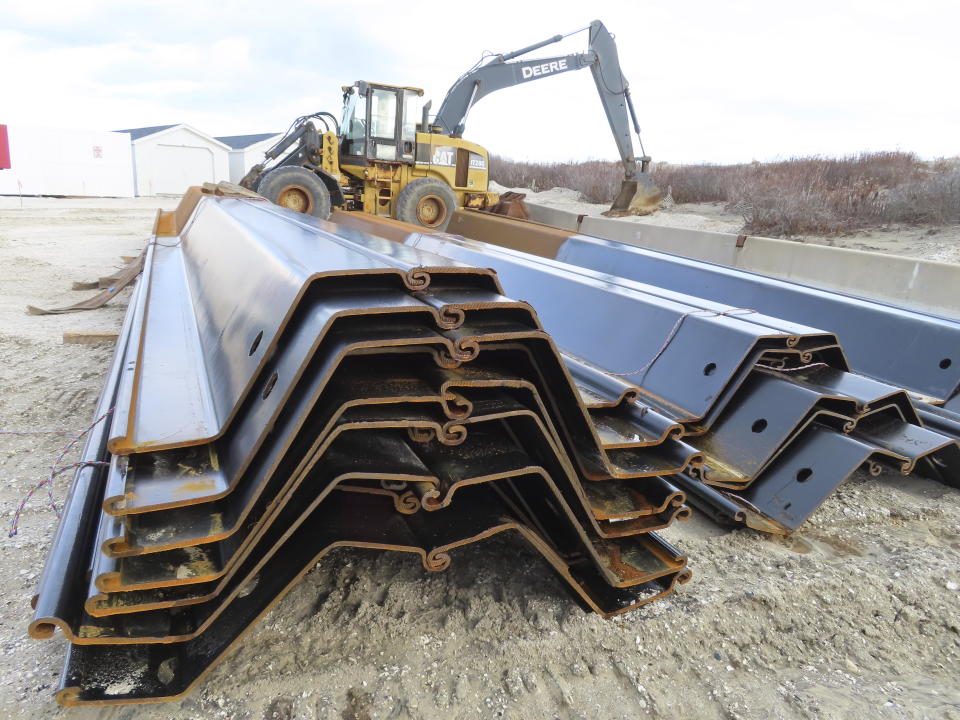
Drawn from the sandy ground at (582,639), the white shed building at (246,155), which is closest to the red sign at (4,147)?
the white shed building at (246,155)

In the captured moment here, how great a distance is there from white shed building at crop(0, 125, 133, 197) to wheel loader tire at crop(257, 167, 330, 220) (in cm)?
1995

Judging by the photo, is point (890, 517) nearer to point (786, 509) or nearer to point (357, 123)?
point (786, 509)

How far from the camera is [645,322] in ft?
10.6

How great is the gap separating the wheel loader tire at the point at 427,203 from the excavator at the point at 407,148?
15mm

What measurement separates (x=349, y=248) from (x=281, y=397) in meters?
0.83

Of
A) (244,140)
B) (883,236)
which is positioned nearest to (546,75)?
(883,236)

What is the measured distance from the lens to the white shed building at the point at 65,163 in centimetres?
2167

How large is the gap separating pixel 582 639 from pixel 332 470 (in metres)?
0.94

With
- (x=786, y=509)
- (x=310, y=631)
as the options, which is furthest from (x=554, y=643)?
(x=786, y=509)

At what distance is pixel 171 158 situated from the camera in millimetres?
26391

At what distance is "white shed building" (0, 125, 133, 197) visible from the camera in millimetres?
21672

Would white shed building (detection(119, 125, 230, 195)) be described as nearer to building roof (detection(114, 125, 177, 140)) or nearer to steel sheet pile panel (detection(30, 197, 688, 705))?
building roof (detection(114, 125, 177, 140))

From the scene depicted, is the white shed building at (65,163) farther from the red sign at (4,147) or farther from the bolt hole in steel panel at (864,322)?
the bolt hole in steel panel at (864,322)

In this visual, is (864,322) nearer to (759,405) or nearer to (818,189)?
(759,405)
